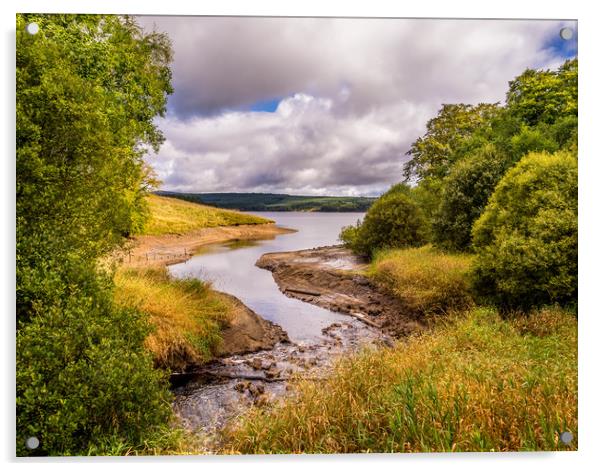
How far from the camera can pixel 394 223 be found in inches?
700

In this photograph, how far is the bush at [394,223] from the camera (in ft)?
58.3

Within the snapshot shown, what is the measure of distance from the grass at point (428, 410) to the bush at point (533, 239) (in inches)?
69.3

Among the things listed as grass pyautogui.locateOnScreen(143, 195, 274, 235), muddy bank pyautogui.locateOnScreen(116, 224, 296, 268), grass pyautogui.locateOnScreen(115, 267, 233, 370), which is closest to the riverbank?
grass pyautogui.locateOnScreen(115, 267, 233, 370)

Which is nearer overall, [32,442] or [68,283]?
[32,442]

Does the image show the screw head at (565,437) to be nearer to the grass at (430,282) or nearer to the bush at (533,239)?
the bush at (533,239)

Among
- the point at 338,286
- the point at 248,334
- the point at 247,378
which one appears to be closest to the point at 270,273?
the point at 338,286

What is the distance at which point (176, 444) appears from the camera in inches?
180

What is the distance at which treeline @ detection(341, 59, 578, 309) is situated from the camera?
23.7 ft

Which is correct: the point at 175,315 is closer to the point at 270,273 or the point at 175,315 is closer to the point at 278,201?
the point at 278,201

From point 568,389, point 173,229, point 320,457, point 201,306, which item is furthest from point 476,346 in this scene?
point 173,229

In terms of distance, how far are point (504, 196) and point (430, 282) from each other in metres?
3.02

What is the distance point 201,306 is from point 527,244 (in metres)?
7.06

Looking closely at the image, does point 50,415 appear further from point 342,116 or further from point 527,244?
point 527,244
